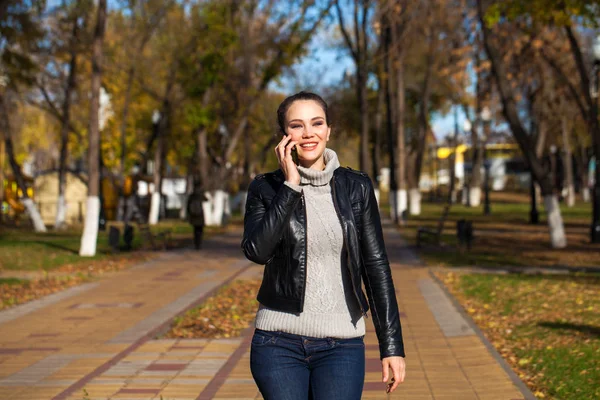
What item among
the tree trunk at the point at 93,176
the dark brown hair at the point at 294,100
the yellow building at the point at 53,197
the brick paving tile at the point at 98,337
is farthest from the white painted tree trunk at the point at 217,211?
the dark brown hair at the point at 294,100

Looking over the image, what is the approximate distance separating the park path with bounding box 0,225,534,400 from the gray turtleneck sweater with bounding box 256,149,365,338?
12.2ft

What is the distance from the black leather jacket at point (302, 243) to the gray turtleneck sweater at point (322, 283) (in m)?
0.03

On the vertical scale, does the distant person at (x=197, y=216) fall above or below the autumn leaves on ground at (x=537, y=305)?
above

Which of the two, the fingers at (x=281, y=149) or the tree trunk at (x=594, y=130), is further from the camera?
the tree trunk at (x=594, y=130)

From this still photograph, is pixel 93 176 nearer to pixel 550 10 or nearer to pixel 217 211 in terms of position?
pixel 550 10

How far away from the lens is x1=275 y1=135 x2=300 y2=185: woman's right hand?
3637mm

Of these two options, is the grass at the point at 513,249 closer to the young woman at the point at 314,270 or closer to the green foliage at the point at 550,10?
the green foliage at the point at 550,10

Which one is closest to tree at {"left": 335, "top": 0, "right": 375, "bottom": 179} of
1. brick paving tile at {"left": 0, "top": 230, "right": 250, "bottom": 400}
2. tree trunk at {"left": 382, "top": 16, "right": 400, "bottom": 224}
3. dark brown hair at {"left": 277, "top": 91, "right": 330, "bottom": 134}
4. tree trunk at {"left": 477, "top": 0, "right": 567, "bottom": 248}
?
tree trunk at {"left": 382, "top": 16, "right": 400, "bottom": 224}

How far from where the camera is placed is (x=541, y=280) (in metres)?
15.1

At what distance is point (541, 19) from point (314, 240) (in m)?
16.9

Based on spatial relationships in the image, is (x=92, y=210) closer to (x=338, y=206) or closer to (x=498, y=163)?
(x=338, y=206)

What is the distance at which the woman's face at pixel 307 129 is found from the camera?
372 cm

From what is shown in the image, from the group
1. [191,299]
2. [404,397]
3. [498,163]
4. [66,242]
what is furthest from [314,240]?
[498,163]

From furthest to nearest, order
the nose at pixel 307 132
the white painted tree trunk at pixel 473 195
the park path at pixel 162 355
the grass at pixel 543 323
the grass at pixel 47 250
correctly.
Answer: the white painted tree trunk at pixel 473 195 → the grass at pixel 47 250 → the grass at pixel 543 323 → the park path at pixel 162 355 → the nose at pixel 307 132
